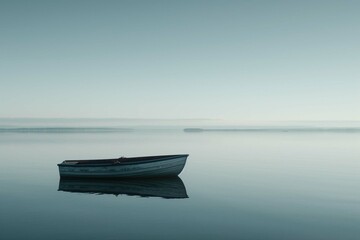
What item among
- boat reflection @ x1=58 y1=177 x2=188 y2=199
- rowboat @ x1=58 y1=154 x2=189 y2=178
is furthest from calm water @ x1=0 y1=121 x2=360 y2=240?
rowboat @ x1=58 y1=154 x2=189 y2=178

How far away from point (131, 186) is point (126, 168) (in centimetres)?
279

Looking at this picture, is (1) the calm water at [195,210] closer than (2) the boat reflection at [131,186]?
Yes

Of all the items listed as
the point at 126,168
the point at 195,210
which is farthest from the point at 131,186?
the point at 195,210

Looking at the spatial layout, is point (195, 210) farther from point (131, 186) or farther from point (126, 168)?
point (126, 168)

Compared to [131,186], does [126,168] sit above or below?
above

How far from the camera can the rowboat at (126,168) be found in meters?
32.4

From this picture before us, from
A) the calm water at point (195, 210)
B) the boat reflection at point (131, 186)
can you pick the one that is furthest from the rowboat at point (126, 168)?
the calm water at point (195, 210)

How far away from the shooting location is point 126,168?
107ft

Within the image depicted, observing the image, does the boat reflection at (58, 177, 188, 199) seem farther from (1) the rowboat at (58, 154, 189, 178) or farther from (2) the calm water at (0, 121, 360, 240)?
(1) the rowboat at (58, 154, 189, 178)

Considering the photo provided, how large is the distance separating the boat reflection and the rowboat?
1.95 feet

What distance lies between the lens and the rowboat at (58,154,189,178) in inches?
1275

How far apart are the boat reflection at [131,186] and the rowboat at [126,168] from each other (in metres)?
0.59

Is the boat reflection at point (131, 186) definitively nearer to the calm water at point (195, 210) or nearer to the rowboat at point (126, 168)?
the calm water at point (195, 210)

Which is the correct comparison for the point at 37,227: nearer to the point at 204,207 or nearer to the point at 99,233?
A: the point at 99,233
